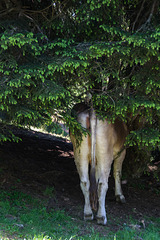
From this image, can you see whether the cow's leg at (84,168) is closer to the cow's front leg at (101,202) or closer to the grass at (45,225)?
the cow's front leg at (101,202)

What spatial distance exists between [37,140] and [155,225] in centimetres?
577

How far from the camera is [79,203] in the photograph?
628 centimetres

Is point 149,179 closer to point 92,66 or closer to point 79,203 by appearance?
point 79,203

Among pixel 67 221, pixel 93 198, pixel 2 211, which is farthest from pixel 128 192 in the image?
pixel 2 211

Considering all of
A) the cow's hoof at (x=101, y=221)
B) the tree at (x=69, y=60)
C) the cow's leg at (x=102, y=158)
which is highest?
the tree at (x=69, y=60)

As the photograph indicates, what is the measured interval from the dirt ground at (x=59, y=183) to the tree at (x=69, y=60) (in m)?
1.92

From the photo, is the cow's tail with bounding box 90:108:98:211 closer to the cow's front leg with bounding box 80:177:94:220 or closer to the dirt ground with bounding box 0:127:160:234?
the cow's front leg with bounding box 80:177:94:220

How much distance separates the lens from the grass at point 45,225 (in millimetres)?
4250

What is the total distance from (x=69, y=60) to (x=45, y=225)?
9.55 feet

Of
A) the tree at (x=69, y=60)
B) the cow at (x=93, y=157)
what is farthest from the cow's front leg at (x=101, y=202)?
the tree at (x=69, y=60)

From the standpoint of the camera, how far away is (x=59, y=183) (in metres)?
7.23

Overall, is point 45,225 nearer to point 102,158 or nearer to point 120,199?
point 102,158

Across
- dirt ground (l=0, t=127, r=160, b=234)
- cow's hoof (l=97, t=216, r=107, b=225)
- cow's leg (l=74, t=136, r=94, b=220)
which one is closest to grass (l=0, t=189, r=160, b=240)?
cow's hoof (l=97, t=216, r=107, b=225)

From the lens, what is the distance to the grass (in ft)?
13.9
